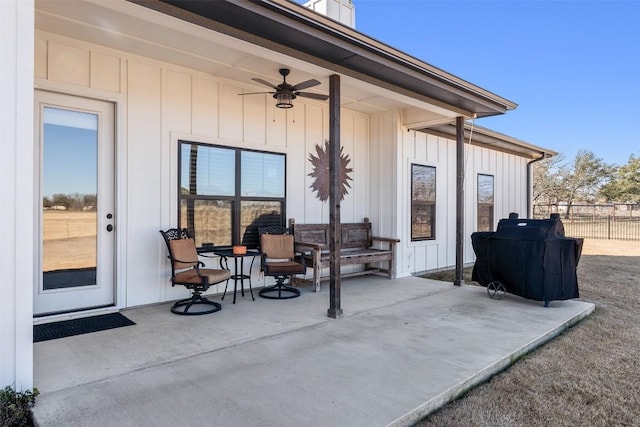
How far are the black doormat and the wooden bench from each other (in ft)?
7.50

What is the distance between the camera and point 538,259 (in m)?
4.44

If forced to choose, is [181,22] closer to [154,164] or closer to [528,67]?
[154,164]

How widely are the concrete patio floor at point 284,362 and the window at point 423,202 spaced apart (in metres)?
2.53

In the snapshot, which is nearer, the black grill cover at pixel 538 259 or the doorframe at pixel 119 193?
the doorframe at pixel 119 193

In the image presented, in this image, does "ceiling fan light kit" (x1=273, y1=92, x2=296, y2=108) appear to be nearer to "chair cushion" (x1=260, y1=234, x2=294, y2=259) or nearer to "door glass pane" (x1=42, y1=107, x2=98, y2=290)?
"chair cushion" (x1=260, y1=234, x2=294, y2=259)

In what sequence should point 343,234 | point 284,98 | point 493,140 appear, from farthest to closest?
1. point 493,140
2. point 343,234
3. point 284,98

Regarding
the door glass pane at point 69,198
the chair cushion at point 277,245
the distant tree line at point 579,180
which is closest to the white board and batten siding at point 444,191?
the chair cushion at point 277,245

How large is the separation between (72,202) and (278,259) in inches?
98.0

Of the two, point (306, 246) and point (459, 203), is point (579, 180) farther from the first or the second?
point (306, 246)

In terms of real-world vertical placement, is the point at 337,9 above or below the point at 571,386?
above

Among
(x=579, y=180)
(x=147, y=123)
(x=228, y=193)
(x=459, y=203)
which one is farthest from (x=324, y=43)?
(x=579, y=180)

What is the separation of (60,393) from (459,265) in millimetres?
5144

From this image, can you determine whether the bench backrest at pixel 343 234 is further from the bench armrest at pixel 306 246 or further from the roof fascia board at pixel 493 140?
the roof fascia board at pixel 493 140

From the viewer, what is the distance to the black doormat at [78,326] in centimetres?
332
